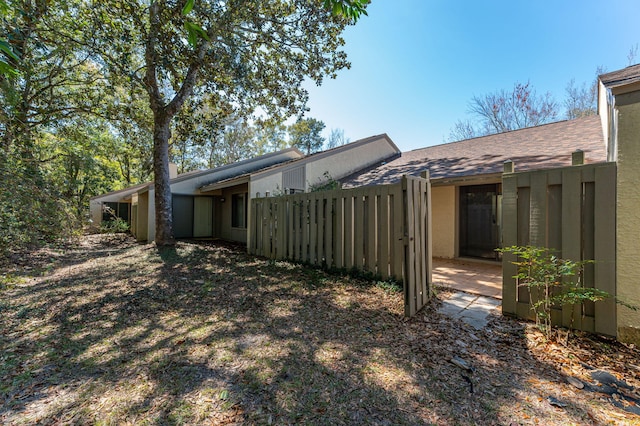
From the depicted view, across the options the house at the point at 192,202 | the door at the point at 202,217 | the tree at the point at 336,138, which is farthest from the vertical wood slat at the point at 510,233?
the tree at the point at 336,138

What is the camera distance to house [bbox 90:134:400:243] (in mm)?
10359

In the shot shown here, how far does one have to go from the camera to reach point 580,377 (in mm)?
2293

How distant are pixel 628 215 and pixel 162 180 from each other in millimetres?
10844

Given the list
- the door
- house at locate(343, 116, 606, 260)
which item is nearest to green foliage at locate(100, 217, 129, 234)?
the door

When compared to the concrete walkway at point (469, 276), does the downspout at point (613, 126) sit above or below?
above

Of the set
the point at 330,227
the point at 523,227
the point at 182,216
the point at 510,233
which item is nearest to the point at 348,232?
the point at 330,227

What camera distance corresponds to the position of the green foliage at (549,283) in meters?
2.79

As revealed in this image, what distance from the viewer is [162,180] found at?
9.27 m

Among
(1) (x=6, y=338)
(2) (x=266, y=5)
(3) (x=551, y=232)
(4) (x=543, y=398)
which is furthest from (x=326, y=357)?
(2) (x=266, y=5)

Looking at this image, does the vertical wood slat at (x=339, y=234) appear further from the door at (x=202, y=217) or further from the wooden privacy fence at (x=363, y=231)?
the door at (x=202, y=217)

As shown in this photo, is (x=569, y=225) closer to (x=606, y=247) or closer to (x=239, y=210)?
(x=606, y=247)

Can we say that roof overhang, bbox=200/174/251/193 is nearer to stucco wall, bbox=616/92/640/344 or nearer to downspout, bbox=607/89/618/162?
downspout, bbox=607/89/618/162

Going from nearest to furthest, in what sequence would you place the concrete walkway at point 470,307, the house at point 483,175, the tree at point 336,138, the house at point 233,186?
the concrete walkway at point 470,307
the house at point 483,175
the house at point 233,186
the tree at point 336,138

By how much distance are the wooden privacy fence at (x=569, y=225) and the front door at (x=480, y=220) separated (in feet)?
13.8
